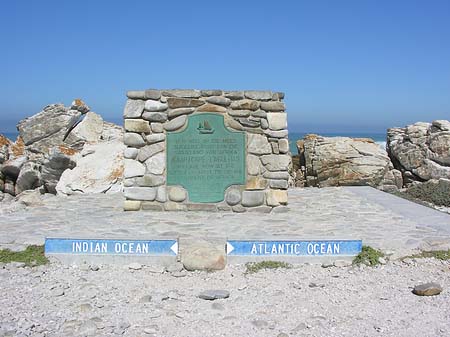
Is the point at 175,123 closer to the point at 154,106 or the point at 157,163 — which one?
the point at 154,106

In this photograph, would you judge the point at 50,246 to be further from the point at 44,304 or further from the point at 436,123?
the point at 436,123

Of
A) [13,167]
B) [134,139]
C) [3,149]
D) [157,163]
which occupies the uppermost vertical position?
[134,139]

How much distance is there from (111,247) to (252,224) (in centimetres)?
193

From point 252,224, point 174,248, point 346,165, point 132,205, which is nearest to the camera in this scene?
point 174,248

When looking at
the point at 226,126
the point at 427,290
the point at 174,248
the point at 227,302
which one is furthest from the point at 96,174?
the point at 427,290

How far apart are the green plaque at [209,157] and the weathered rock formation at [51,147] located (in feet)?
12.6

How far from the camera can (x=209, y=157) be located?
7.12 meters

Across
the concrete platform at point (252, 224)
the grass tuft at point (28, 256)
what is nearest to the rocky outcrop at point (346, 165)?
the concrete platform at point (252, 224)

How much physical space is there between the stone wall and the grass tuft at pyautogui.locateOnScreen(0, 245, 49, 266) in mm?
2197

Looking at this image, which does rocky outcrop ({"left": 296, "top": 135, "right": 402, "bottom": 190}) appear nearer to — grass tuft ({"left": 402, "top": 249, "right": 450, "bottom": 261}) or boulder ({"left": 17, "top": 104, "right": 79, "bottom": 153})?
grass tuft ({"left": 402, "top": 249, "right": 450, "bottom": 261})

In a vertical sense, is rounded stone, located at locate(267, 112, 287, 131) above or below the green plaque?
above

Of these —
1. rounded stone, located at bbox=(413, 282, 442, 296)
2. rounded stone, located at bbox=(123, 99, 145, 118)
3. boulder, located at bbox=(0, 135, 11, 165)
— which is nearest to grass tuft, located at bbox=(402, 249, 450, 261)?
rounded stone, located at bbox=(413, 282, 442, 296)

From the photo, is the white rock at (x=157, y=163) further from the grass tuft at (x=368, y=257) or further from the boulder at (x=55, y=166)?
the boulder at (x=55, y=166)

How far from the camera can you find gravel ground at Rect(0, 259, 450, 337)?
11.7 feet
